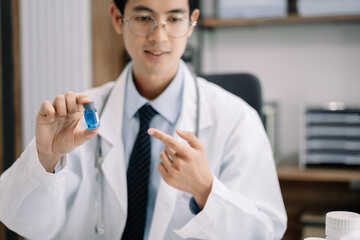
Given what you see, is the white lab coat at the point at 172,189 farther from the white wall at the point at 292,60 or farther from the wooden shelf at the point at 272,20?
the white wall at the point at 292,60

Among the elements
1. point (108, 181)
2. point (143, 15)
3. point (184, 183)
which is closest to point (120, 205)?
point (108, 181)

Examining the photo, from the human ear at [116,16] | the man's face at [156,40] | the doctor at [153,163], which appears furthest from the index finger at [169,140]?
the human ear at [116,16]

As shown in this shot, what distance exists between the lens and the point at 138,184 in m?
1.22

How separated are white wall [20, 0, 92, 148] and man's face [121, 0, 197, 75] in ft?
2.79

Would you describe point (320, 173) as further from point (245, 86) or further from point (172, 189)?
point (172, 189)

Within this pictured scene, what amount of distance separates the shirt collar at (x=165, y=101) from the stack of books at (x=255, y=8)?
1.08m

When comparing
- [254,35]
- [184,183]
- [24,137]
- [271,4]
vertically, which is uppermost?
[271,4]

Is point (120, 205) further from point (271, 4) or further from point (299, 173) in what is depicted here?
point (271, 4)

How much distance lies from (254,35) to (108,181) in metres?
1.62

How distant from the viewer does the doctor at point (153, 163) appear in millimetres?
1014

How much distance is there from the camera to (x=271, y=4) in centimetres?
226

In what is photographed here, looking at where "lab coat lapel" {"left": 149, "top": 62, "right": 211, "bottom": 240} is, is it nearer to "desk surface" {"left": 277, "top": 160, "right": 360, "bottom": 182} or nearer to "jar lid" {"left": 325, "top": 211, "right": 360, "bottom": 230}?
"jar lid" {"left": 325, "top": 211, "right": 360, "bottom": 230}

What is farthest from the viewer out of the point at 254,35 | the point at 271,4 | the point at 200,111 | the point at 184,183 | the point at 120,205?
the point at 254,35

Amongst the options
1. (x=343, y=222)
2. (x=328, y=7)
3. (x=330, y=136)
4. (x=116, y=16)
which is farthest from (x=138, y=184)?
(x=328, y=7)
